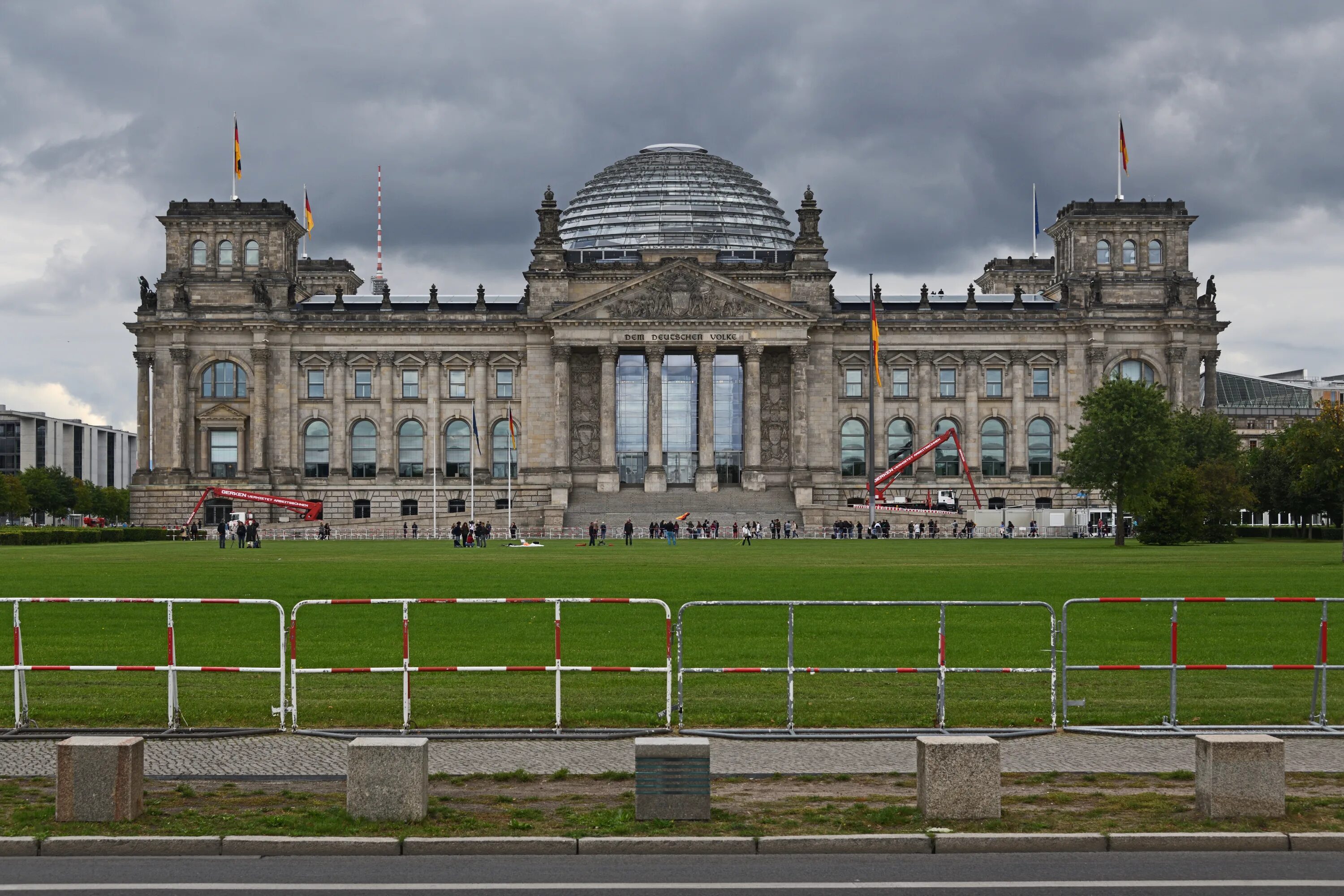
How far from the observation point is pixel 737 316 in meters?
132

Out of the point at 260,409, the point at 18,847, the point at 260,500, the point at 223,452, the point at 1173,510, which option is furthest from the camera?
the point at 223,452

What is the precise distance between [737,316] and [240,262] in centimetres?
4348

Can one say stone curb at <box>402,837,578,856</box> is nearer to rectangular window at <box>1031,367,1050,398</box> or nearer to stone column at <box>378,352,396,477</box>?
stone column at <box>378,352,396,477</box>

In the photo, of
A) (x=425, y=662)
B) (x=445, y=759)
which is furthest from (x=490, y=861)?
(x=425, y=662)

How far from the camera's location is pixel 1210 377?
138 m

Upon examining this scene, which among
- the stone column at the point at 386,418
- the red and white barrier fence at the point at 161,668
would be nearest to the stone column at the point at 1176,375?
the stone column at the point at 386,418

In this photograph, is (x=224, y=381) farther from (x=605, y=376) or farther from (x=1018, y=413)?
(x=1018, y=413)

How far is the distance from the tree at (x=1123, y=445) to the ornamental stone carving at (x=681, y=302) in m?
42.0

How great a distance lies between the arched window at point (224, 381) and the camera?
446 ft

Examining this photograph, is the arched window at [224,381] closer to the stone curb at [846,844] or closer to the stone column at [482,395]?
the stone column at [482,395]

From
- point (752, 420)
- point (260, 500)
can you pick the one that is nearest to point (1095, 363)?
point (752, 420)

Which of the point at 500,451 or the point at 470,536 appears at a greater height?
the point at 500,451

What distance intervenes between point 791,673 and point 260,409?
119984mm

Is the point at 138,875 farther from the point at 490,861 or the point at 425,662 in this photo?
the point at 425,662
